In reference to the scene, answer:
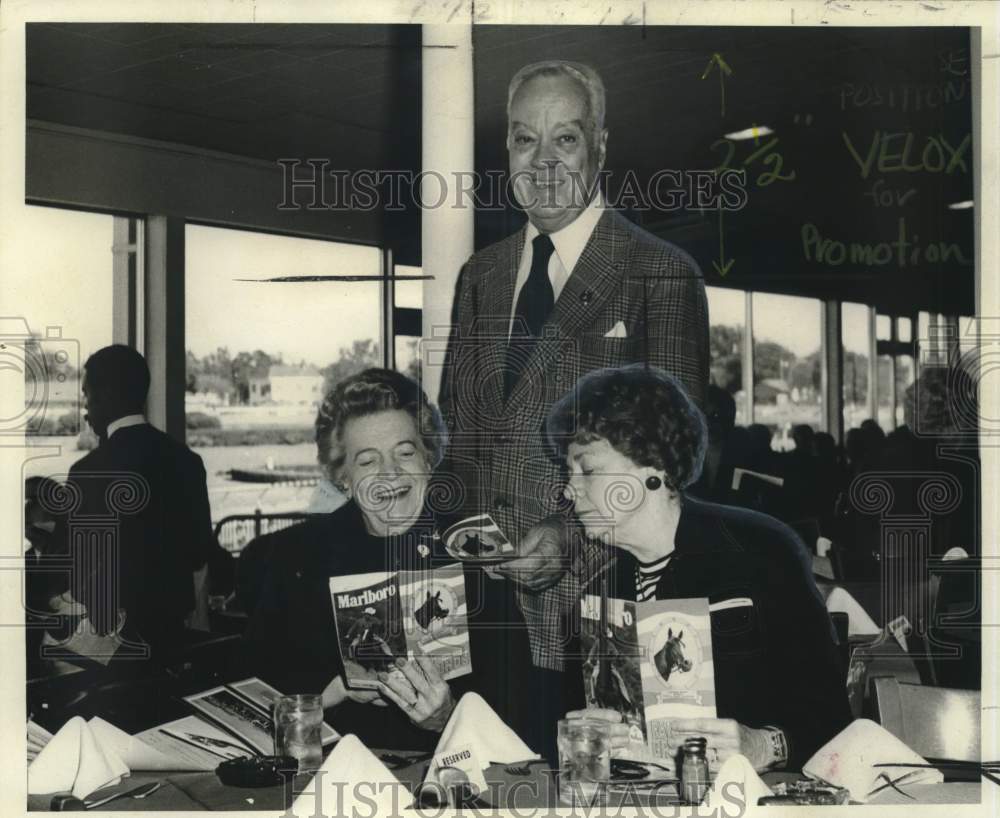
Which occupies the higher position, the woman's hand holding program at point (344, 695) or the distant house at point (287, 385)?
the distant house at point (287, 385)

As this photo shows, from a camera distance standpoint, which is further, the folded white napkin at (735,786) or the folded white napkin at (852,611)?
the folded white napkin at (852,611)

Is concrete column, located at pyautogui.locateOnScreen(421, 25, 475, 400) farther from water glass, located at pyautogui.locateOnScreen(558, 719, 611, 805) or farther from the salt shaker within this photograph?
the salt shaker

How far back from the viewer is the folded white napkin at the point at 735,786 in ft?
9.84

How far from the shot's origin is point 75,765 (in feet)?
10.3

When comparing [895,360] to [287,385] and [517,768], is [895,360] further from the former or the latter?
[287,385]

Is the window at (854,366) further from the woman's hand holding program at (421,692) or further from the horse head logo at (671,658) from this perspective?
the woman's hand holding program at (421,692)

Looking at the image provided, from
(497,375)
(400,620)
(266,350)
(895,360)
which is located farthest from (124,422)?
(895,360)

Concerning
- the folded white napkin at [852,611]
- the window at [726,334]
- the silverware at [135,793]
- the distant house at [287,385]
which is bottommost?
the silverware at [135,793]

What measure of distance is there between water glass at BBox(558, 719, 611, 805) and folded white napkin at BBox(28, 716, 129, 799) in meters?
1.28

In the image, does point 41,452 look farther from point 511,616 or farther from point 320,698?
point 511,616

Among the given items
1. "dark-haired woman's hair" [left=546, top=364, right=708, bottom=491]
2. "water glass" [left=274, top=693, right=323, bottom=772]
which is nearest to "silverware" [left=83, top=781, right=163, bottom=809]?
"water glass" [left=274, top=693, right=323, bottom=772]

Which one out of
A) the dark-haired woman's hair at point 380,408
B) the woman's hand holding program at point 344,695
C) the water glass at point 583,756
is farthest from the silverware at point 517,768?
the dark-haired woman's hair at point 380,408

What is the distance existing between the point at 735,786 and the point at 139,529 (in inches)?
75.0

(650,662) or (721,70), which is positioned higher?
(721,70)
